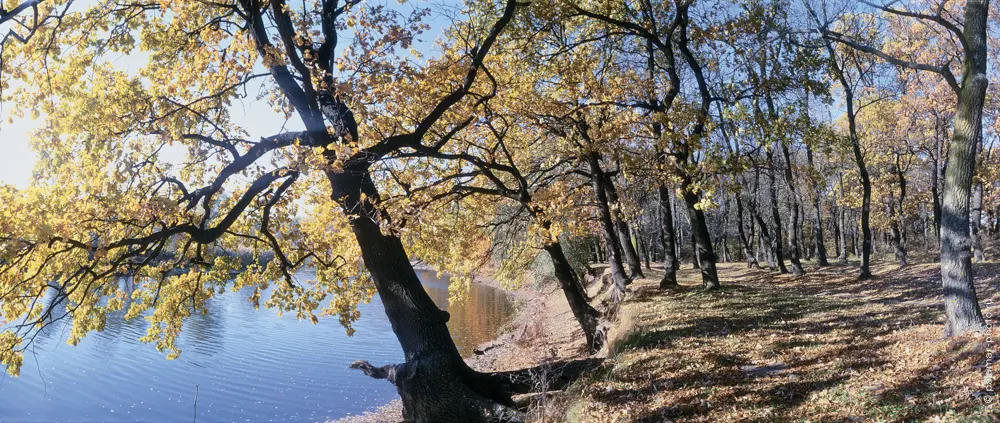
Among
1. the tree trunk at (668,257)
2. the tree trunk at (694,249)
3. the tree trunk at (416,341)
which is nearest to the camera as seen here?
the tree trunk at (416,341)

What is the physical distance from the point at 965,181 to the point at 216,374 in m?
19.2

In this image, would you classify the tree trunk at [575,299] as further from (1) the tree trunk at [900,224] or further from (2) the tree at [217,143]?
(1) the tree trunk at [900,224]

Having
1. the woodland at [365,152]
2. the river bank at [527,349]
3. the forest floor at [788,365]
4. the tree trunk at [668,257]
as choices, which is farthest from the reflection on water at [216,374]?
the forest floor at [788,365]

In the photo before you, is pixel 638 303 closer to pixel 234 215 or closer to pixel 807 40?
pixel 807 40

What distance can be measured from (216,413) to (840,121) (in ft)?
104

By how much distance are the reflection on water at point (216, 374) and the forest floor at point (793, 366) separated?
969cm

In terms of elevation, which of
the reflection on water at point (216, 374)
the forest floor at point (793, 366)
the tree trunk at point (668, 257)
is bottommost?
the reflection on water at point (216, 374)

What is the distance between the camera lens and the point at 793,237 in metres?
22.8

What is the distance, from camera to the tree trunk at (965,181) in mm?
6672

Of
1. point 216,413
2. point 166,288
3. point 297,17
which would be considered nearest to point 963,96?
point 297,17

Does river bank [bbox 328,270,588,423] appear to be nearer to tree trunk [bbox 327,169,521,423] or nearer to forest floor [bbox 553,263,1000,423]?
forest floor [bbox 553,263,1000,423]

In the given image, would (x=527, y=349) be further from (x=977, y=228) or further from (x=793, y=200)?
(x=977, y=228)

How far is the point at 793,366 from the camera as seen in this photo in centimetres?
671

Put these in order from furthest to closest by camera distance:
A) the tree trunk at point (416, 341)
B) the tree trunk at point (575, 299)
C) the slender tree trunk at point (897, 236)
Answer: the slender tree trunk at point (897, 236)
the tree trunk at point (575, 299)
the tree trunk at point (416, 341)
